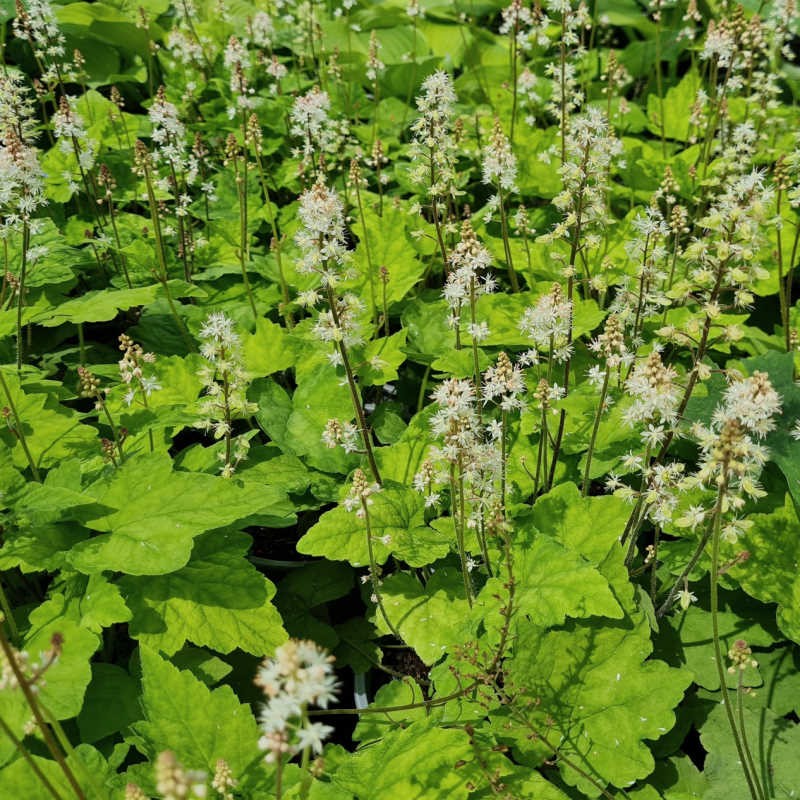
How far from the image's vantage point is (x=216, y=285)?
443 cm

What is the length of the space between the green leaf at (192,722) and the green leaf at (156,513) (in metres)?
0.31

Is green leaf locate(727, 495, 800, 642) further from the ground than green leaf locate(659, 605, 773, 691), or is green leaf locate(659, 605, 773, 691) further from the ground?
green leaf locate(727, 495, 800, 642)

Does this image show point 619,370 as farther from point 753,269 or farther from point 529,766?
point 529,766

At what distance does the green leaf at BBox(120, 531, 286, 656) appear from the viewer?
8.15ft

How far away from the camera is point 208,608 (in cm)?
255

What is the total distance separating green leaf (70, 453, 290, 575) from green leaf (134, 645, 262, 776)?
1.01 ft

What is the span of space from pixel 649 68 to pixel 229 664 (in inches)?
265

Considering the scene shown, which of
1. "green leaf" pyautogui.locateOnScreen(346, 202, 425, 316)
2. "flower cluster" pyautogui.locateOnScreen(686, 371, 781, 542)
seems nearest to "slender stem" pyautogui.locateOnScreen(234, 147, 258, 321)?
"green leaf" pyautogui.locateOnScreen(346, 202, 425, 316)

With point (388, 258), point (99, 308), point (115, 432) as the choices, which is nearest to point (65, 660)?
point (115, 432)

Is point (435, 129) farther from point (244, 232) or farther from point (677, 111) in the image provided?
point (677, 111)

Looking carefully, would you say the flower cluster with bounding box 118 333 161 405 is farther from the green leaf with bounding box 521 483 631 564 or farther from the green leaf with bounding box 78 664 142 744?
the green leaf with bounding box 521 483 631 564

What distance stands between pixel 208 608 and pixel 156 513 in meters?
0.37

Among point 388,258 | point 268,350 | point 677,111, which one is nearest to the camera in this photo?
point 268,350

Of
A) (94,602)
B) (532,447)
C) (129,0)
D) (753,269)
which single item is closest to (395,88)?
(129,0)
